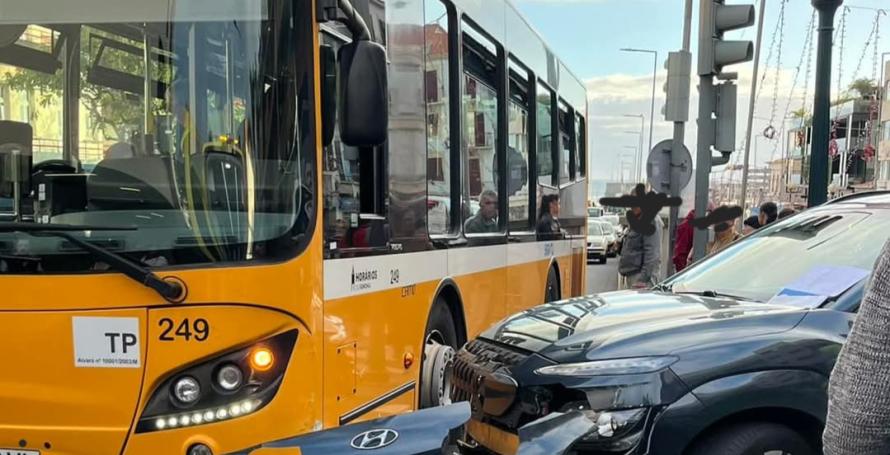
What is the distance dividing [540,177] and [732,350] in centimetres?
545

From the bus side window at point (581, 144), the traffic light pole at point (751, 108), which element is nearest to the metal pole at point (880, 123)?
the traffic light pole at point (751, 108)

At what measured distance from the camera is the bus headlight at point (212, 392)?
124 inches

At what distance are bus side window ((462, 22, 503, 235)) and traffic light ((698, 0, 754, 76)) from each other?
8.46 feet

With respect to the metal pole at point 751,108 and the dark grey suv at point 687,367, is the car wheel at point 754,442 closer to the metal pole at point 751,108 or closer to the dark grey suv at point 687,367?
the dark grey suv at point 687,367

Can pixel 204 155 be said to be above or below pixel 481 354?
above

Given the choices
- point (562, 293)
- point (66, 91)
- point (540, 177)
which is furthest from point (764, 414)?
point (562, 293)

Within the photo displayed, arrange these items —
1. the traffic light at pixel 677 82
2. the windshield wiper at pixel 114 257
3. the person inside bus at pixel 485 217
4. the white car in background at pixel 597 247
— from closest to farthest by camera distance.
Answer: the windshield wiper at pixel 114 257
the person inside bus at pixel 485 217
the traffic light at pixel 677 82
the white car in background at pixel 597 247

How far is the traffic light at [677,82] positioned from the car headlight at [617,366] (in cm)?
704

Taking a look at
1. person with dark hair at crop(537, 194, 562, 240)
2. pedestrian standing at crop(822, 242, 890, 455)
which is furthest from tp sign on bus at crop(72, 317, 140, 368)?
person with dark hair at crop(537, 194, 562, 240)

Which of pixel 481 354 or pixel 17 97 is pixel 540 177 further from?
pixel 17 97

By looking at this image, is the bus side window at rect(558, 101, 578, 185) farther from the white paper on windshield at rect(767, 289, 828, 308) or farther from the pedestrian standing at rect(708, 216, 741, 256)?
the white paper on windshield at rect(767, 289, 828, 308)

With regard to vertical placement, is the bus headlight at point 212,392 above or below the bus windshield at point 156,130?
below

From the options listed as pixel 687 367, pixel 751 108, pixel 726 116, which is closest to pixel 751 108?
pixel 751 108

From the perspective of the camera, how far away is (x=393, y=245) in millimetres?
4473
